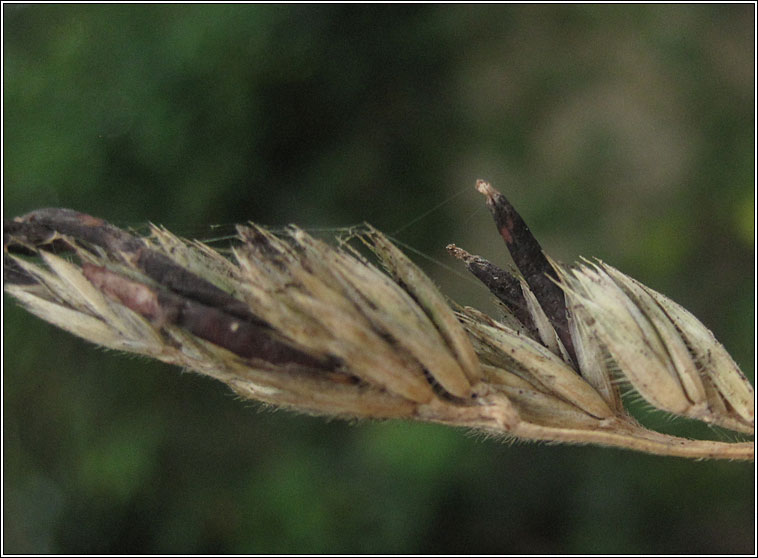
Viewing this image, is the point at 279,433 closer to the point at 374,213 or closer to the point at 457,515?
the point at 457,515

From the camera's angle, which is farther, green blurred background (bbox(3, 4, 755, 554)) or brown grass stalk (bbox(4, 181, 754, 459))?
green blurred background (bbox(3, 4, 755, 554))

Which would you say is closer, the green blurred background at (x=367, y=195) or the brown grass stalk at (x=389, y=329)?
the brown grass stalk at (x=389, y=329)

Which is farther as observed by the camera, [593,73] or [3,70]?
[593,73]

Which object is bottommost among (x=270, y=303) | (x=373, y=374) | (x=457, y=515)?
(x=457, y=515)

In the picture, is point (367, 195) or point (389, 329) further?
point (367, 195)

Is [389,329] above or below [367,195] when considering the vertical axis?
below

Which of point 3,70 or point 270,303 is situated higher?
point 3,70

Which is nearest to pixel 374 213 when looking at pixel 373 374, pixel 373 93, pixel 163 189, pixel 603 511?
pixel 373 93

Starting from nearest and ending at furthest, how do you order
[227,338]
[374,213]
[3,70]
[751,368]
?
[227,338], [751,368], [3,70], [374,213]
